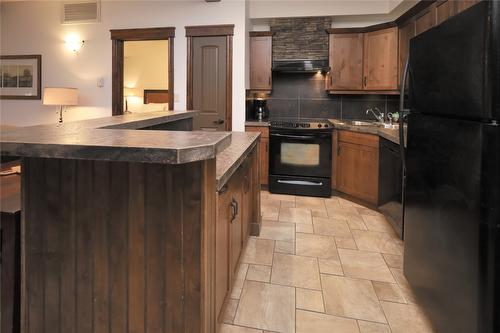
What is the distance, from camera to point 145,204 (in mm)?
1190

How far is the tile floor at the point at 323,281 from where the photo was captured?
5.85 ft

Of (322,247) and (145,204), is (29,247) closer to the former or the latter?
(145,204)

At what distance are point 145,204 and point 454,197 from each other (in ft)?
4.39

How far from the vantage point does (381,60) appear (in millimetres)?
4188

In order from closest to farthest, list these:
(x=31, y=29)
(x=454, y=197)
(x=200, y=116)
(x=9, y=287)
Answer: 1. (x=9, y=287)
2. (x=454, y=197)
3. (x=200, y=116)
4. (x=31, y=29)

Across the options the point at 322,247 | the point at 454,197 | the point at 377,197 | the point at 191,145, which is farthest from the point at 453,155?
the point at 377,197

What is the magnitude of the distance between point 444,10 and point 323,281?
275cm

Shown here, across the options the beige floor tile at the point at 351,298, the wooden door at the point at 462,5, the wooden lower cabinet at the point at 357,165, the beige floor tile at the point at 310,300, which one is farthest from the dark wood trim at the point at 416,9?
the beige floor tile at the point at 310,300

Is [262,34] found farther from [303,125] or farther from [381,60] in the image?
[381,60]

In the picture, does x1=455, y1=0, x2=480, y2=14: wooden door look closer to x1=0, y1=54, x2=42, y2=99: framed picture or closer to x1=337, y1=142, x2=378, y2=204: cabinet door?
x1=337, y1=142, x2=378, y2=204: cabinet door

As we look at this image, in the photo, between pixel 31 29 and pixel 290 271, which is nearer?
pixel 290 271

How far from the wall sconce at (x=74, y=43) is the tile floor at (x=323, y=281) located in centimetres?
376

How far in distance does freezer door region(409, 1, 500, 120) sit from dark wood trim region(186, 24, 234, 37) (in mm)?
2922

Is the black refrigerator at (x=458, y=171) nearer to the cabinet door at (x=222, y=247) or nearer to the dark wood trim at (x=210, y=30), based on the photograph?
the cabinet door at (x=222, y=247)
